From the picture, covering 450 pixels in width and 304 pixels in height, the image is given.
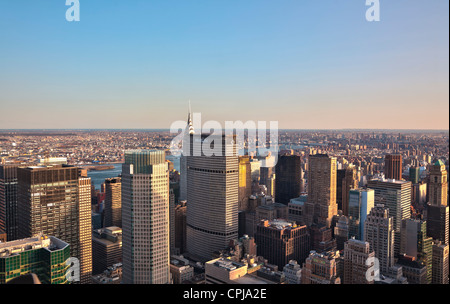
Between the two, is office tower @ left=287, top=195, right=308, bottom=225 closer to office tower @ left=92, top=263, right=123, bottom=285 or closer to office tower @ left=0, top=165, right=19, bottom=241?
office tower @ left=92, top=263, right=123, bottom=285

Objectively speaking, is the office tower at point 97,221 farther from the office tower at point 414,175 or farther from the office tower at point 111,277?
the office tower at point 414,175

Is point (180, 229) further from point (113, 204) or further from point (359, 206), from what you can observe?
point (359, 206)

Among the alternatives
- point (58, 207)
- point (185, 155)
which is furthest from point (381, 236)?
point (58, 207)

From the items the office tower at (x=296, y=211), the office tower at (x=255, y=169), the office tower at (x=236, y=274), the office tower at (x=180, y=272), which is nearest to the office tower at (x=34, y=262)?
the office tower at (x=180, y=272)

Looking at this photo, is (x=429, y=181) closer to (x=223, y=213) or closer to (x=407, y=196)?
(x=407, y=196)

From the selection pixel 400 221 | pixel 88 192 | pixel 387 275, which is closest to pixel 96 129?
pixel 88 192

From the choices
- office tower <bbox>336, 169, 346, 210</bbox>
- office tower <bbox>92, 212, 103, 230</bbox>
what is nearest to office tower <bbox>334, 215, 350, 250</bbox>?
office tower <bbox>336, 169, 346, 210</bbox>
